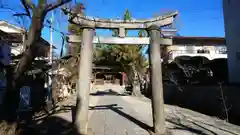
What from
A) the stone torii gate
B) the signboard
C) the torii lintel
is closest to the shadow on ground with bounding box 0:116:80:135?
the stone torii gate

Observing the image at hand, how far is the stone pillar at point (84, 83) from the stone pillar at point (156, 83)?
2.20 metres

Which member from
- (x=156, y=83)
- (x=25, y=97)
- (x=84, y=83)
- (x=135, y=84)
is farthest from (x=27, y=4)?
(x=135, y=84)

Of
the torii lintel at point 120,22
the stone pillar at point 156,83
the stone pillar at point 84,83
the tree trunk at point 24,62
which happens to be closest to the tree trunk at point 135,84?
the torii lintel at point 120,22

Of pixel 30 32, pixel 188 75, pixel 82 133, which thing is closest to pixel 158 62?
pixel 82 133

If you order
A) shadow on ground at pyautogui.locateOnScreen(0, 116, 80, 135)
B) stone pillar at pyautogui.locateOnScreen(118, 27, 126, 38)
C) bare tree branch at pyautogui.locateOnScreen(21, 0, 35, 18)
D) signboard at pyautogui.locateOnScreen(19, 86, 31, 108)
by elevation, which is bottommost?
shadow on ground at pyautogui.locateOnScreen(0, 116, 80, 135)

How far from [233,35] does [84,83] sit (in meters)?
10.6

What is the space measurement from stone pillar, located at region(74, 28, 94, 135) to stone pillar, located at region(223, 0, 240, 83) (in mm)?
9623

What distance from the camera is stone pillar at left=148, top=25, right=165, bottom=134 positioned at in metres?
9.05

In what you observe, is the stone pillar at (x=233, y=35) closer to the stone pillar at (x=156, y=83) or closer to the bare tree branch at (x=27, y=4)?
the stone pillar at (x=156, y=83)

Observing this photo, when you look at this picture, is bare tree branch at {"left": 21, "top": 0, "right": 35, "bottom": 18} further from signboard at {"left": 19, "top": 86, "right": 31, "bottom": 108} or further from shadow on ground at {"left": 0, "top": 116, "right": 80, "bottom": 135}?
signboard at {"left": 19, "top": 86, "right": 31, "bottom": 108}

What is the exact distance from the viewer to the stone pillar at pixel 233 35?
15.2 meters

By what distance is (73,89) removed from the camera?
3606cm

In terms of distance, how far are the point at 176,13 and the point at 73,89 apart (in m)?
27.9

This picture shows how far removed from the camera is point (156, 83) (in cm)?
919
